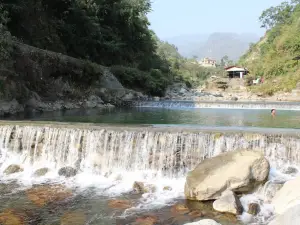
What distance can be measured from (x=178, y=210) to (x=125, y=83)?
25477mm

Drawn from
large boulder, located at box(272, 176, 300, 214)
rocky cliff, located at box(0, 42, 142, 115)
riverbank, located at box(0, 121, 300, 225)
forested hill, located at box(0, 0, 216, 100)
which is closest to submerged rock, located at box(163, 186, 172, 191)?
riverbank, located at box(0, 121, 300, 225)

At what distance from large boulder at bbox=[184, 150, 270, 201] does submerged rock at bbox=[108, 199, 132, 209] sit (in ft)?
4.73

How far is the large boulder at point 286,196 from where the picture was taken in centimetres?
740

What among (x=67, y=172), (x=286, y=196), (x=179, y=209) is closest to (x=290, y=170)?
(x=286, y=196)

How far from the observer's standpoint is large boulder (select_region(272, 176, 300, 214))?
7398 millimetres

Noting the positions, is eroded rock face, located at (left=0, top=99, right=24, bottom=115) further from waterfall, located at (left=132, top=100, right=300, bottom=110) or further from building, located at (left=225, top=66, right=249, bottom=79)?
building, located at (left=225, top=66, right=249, bottom=79)

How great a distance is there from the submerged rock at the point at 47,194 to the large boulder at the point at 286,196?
16.1 feet

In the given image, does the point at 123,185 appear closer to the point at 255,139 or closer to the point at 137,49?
the point at 255,139

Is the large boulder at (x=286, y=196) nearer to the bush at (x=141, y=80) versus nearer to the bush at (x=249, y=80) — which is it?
the bush at (x=141, y=80)

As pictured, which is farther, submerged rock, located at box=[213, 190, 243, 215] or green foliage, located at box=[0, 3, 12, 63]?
green foliage, located at box=[0, 3, 12, 63]

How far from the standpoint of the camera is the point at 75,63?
991 inches

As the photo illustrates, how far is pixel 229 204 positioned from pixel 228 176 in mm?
840

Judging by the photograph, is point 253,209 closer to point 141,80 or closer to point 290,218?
point 290,218

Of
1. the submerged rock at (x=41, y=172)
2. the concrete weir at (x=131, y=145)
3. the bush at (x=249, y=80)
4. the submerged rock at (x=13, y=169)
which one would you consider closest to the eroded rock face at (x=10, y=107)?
the concrete weir at (x=131, y=145)
